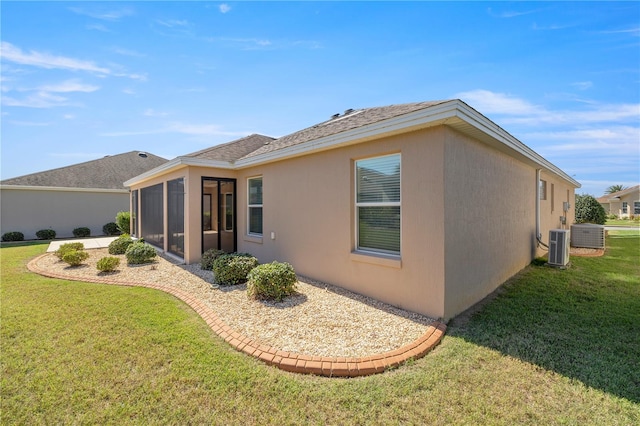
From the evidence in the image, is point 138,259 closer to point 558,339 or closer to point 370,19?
point 370,19

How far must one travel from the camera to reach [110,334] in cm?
416

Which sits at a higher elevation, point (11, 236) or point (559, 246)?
point (559, 246)

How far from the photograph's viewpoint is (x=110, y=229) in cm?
1908

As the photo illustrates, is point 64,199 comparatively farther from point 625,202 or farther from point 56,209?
point 625,202

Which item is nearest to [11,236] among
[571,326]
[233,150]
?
[233,150]

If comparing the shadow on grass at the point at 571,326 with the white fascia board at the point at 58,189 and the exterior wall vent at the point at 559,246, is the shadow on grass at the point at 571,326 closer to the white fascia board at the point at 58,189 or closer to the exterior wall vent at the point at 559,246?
the exterior wall vent at the point at 559,246

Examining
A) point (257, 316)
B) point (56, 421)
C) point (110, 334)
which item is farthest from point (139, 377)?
point (257, 316)

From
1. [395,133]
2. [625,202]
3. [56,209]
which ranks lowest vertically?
[56,209]

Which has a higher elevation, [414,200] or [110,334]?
[414,200]

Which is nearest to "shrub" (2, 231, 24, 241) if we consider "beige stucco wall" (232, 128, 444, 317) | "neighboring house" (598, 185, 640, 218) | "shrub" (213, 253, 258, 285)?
"beige stucco wall" (232, 128, 444, 317)

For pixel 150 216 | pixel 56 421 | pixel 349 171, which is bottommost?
pixel 56 421

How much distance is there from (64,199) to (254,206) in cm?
1741

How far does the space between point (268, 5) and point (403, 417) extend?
9120mm

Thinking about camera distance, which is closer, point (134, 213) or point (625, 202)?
point (134, 213)
